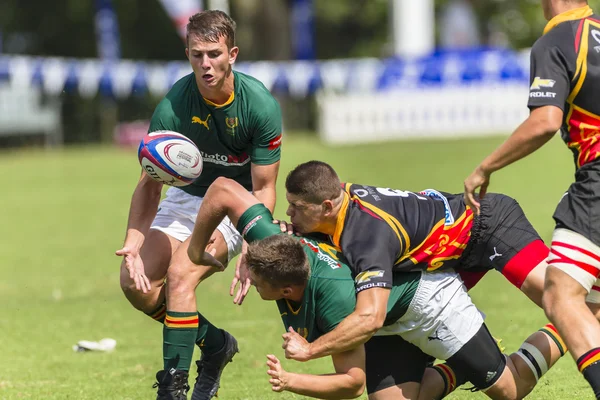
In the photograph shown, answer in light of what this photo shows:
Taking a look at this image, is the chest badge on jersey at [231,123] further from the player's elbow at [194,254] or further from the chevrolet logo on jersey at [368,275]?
the chevrolet logo on jersey at [368,275]

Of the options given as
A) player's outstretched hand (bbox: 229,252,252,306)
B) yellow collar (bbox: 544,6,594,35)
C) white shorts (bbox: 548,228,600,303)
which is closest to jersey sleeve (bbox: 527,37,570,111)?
yellow collar (bbox: 544,6,594,35)

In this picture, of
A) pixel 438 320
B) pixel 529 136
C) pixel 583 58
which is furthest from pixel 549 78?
pixel 438 320

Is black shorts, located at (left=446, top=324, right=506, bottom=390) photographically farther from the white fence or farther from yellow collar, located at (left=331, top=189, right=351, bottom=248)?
the white fence

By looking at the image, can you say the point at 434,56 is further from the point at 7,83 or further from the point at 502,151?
the point at 502,151

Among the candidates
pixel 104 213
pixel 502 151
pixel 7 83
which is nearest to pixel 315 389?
pixel 502 151

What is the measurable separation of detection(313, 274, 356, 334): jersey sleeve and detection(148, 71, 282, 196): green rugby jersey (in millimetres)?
1510

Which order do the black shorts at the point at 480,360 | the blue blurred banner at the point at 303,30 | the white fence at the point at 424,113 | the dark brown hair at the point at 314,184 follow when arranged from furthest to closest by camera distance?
the blue blurred banner at the point at 303,30 → the white fence at the point at 424,113 → the black shorts at the point at 480,360 → the dark brown hair at the point at 314,184

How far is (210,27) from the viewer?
620 centimetres

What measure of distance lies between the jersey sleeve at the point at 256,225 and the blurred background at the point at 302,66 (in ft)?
72.2

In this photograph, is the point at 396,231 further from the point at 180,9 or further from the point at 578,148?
the point at 180,9

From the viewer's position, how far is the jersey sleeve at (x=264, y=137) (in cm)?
639

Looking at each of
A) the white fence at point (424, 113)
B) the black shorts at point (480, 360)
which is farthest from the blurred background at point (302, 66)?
the black shorts at point (480, 360)

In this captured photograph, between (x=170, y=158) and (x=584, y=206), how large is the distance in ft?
8.10

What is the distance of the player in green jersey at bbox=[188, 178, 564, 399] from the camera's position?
4.99 m
